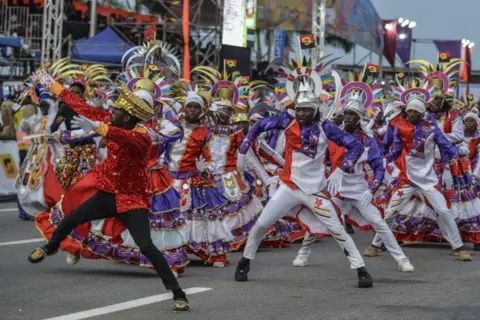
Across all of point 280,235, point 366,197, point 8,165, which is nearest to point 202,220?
point 366,197

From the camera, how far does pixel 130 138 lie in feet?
27.5

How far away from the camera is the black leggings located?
334 inches

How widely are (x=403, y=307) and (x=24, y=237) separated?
19.8 ft

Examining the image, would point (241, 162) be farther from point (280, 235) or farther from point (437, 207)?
point (437, 207)

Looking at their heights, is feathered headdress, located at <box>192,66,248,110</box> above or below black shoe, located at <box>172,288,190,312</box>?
above

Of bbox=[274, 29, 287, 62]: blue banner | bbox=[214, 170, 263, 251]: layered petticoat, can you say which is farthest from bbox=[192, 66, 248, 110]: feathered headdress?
bbox=[274, 29, 287, 62]: blue banner

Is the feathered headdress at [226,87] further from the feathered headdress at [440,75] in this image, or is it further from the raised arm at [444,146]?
the raised arm at [444,146]

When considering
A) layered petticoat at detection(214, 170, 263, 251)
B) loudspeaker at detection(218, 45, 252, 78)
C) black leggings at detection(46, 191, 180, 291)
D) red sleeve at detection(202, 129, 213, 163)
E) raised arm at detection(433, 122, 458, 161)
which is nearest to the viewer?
black leggings at detection(46, 191, 180, 291)

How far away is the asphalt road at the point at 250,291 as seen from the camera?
8.31 m

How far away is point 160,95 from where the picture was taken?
11.0 metres

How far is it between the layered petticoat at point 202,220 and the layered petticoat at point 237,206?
0.42m

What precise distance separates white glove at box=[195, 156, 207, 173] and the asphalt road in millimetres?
1041

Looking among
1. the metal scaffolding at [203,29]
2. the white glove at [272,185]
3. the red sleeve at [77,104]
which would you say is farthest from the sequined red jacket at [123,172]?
the metal scaffolding at [203,29]

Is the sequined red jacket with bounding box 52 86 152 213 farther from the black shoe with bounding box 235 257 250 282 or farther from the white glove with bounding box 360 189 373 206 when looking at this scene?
the white glove with bounding box 360 189 373 206
